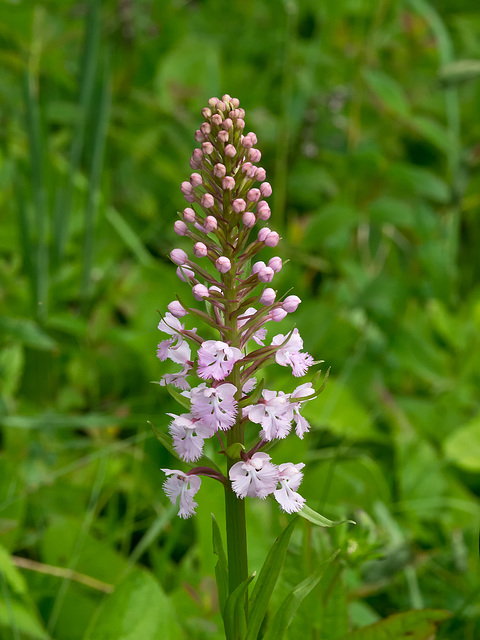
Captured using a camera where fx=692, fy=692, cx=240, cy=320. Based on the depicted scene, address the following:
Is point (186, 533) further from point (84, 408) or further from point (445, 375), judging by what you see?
point (445, 375)

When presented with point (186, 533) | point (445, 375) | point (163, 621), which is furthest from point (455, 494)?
point (163, 621)

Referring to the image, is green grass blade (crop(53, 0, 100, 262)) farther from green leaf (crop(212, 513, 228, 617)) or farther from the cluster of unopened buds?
green leaf (crop(212, 513, 228, 617))

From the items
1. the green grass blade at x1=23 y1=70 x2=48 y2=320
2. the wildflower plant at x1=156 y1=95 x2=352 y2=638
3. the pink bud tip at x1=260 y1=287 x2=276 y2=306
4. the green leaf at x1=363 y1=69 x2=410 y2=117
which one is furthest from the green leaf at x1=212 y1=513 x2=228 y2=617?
the green leaf at x1=363 y1=69 x2=410 y2=117

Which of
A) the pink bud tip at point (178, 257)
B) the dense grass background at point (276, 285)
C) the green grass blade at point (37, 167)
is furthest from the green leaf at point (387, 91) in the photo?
the pink bud tip at point (178, 257)

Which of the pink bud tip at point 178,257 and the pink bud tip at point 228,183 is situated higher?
the pink bud tip at point 228,183

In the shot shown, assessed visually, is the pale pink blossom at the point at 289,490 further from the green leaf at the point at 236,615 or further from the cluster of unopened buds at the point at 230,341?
the green leaf at the point at 236,615
